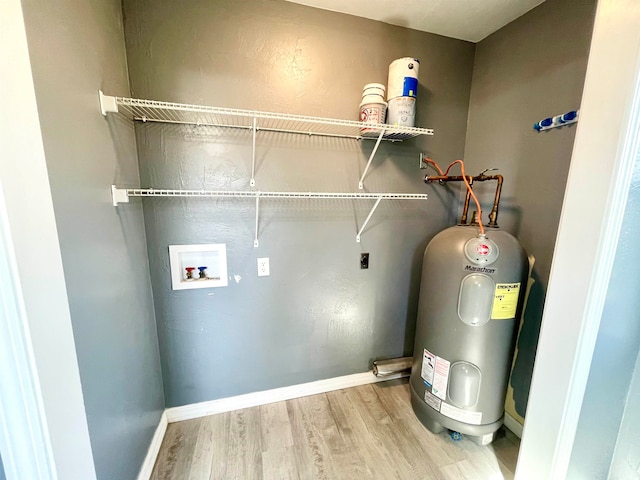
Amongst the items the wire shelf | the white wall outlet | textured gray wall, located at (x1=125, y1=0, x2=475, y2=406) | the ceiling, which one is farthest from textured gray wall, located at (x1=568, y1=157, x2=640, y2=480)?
the white wall outlet

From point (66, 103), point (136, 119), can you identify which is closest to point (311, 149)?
point (136, 119)

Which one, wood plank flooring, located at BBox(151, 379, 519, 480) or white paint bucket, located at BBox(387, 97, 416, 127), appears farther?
white paint bucket, located at BBox(387, 97, 416, 127)

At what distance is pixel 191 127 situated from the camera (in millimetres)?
1269


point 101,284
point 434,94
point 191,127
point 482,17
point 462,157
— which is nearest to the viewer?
point 101,284

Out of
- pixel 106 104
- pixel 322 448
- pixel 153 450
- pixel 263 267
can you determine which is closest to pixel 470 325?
pixel 322 448

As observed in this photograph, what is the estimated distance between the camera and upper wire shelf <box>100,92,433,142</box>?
3.69ft

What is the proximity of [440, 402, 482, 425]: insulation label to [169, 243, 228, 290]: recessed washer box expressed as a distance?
4.54ft

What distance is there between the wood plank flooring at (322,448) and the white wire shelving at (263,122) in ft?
4.61

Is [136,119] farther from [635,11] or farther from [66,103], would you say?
[635,11]

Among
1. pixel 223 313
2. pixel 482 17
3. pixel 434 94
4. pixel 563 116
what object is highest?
pixel 482 17

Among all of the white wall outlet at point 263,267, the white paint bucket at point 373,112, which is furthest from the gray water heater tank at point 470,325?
the white wall outlet at point 263,267

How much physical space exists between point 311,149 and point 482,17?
1.20 metres

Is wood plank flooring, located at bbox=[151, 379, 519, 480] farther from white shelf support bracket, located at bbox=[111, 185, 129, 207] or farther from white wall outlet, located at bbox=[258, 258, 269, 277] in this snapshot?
white shelf support bracket, located at bbox=[111, 185, 129, 207]

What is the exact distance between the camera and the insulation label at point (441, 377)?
1316 mm
